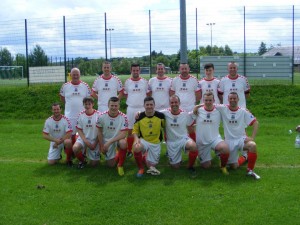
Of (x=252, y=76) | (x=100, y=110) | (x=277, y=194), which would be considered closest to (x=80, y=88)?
(x=100, y=110)

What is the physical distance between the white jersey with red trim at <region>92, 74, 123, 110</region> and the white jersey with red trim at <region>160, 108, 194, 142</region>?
1.67 meters

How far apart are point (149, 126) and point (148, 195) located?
5.27 ft

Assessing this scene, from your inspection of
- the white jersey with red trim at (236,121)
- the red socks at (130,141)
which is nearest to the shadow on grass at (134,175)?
the red socks at (130,141)

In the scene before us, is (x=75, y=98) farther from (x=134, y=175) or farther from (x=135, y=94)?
(x=134, y=175)

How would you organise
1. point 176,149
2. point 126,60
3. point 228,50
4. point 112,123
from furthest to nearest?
1. point 126,60
2. point 228,50
3. point 112,123
4. point 176,149

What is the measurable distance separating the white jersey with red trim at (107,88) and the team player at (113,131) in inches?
45.7

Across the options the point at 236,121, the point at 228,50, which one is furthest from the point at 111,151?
the point at 228,50

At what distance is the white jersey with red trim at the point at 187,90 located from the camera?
8.34m

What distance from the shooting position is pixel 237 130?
24.2ft

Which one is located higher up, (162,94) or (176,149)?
(162,94)

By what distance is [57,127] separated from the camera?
27.0 ft

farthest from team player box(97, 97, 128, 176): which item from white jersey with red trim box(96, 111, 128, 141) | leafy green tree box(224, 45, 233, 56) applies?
leafy green tree box(224, 45, 233, 56)

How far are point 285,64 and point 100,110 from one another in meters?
12.0

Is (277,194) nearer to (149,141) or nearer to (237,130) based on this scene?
(237,130)
